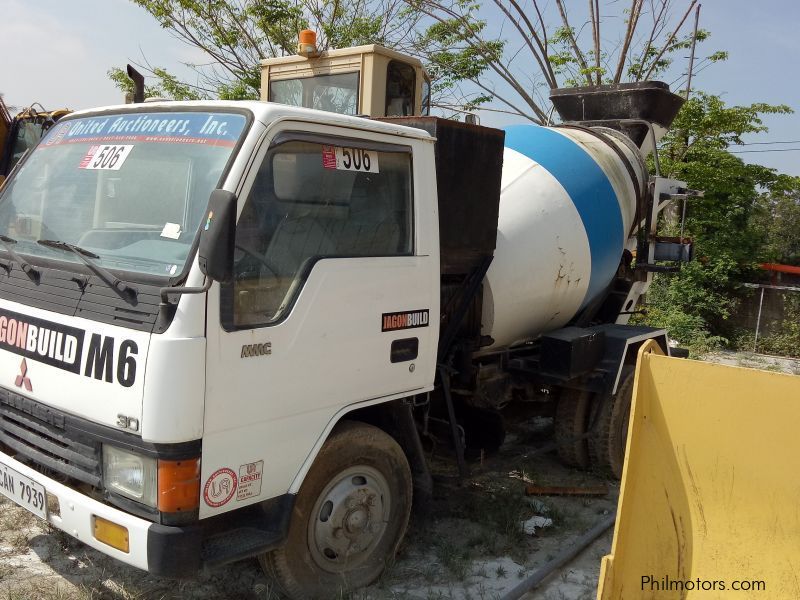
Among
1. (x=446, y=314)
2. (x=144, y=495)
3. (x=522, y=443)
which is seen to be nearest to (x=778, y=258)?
(x=522, y=443)

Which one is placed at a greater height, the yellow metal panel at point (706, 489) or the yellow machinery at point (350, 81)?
the yellow machinery at point (350, 81)

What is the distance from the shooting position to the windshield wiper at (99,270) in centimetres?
282

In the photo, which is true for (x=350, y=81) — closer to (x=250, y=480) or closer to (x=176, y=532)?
(x=250, y=480)

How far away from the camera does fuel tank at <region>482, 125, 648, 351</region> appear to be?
4699mm

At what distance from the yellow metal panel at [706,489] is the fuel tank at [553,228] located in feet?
5.36

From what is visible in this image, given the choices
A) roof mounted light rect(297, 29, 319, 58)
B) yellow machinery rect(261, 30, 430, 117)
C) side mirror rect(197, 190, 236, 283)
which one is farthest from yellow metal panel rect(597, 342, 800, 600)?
roof mounted light rect(297, 29, 319, 58)

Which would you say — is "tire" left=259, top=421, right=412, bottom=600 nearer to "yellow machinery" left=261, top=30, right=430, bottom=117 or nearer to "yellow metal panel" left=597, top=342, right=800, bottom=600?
"yellow metal panel" left=597, top=342, right=800, bottom=600

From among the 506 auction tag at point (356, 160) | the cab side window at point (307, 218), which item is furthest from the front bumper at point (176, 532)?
the 506 auction tag at point (356, 160)

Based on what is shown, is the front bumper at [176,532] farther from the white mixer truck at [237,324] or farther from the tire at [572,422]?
the tire at [572,422]

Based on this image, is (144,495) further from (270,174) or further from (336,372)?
(270,174)

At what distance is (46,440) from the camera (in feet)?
10.2

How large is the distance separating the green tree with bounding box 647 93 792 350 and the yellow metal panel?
10.2 metres

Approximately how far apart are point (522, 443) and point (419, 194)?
3170 mm
